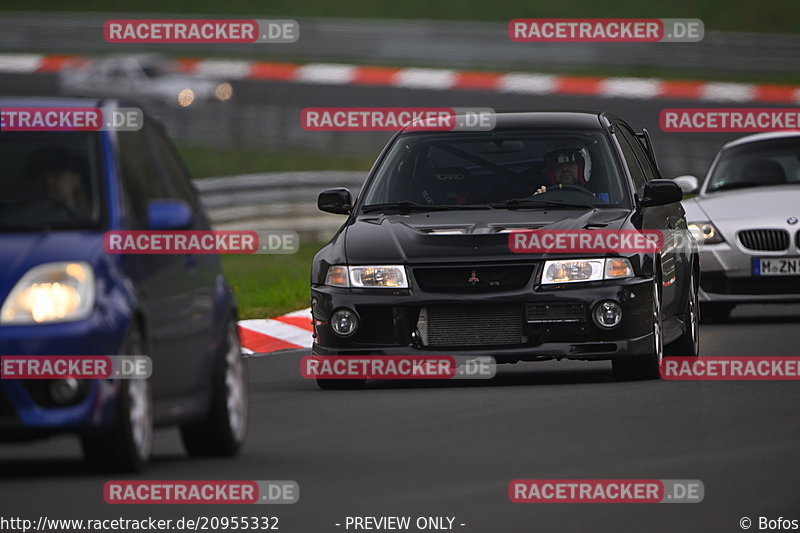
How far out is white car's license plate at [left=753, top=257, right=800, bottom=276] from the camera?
1738 centimetres

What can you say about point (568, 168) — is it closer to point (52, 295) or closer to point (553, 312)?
point (553, 312)

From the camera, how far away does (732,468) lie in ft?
29.0

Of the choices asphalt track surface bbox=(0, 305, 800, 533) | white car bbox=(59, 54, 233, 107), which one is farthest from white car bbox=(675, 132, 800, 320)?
white car bbox=(59, 54, 233, 107)

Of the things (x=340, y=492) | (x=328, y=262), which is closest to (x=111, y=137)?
A: (x=340, y=492)

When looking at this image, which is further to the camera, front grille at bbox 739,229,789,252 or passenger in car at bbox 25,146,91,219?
front grille at bbox 739,229,789,252

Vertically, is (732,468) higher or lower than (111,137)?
lower

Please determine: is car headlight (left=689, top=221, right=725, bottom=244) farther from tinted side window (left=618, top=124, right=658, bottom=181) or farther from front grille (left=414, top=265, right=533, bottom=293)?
front grille (left=414, top=265, right=533, bottom=293)

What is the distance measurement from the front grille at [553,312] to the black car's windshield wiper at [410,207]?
1010 millimetres

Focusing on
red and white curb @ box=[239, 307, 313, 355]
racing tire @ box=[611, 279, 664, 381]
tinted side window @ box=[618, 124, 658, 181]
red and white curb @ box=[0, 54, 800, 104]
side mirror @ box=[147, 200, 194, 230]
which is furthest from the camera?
red and white curb @ box=[0, 54, 800, 104]

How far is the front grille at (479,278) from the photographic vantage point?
40.2 ft

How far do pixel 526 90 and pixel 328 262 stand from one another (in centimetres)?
2965

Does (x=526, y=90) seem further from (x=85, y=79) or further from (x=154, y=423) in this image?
(x=154, y=423)

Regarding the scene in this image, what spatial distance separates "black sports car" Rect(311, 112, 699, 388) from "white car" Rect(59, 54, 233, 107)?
28655mm

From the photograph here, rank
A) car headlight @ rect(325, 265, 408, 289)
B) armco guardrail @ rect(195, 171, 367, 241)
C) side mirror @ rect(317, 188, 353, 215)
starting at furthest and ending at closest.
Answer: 1. armco guardrail @ rect(195, 171, 367, 241)
2. side mirror @ rect(317, 188, 353, 215)
3. car headlight @ rect(325, 265, 408, 289)
